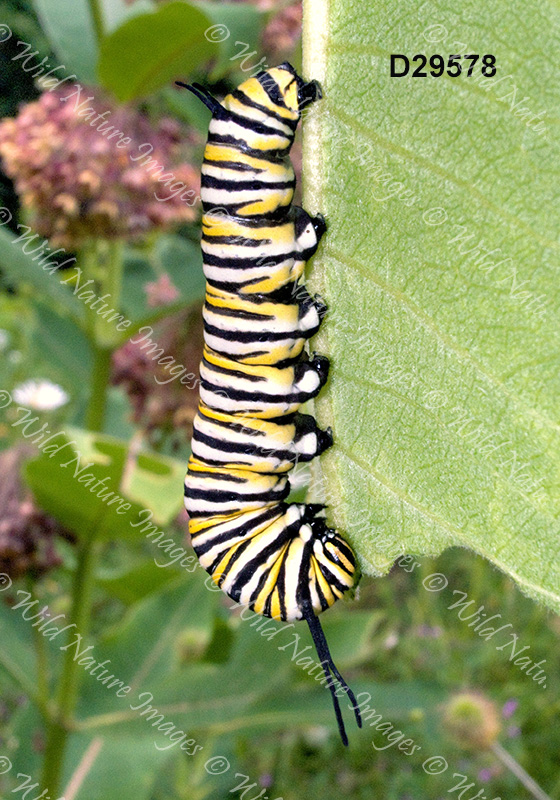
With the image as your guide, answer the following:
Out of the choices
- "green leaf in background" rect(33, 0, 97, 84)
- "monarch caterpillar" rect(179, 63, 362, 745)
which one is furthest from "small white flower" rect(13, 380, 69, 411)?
"monarch caterpillar" rect(179, 63, 362, 745)

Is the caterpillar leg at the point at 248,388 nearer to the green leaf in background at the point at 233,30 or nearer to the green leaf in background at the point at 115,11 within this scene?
the green leaf in background at the point at 233,30

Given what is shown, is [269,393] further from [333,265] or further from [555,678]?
[555,678]

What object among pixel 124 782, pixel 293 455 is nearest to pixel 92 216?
pixel 293 455

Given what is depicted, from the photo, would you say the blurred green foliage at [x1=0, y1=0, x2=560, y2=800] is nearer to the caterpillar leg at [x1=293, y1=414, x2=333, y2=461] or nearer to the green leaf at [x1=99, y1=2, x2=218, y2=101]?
the green leaf at [x1=99, y1=2, x2=218, y2=101]

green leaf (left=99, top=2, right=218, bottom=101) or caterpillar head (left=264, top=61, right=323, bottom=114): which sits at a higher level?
caterpillar head (left=264, top=61, right=323, bottom=114)

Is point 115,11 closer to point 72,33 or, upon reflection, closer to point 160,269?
point 72,33

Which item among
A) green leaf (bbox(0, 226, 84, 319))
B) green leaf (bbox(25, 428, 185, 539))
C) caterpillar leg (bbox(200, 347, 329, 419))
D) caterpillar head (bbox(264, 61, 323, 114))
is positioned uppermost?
caterpillar head (bbox(264, 61, 323, 114))
